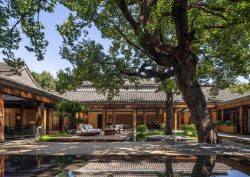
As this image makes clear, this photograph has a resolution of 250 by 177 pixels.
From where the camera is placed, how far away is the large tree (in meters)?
13.8

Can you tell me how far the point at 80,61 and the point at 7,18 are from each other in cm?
588

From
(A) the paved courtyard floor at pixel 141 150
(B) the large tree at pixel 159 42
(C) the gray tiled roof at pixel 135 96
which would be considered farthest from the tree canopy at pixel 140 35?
(C) the gray tiled roof at pixel 135 96

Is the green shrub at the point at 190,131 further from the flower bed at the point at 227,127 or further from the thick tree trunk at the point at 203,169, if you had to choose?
the thick tree trunk at the point at 203,169

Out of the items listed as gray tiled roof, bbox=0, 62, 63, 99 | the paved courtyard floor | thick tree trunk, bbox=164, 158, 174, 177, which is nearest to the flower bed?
the paved courtyard floor

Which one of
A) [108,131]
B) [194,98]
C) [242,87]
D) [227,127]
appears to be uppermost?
[242,87]

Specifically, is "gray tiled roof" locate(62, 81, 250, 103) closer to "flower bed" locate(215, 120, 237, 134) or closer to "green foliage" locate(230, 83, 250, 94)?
"flower bed" locate(215, 120, 237, 134)

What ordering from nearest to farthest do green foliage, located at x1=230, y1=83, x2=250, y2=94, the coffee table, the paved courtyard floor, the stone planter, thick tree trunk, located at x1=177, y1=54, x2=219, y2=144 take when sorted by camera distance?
the paved courtyard floor < thick tree trunk, located at x1=177, y1=54, x2=219, y2=144 < green foliage, located at x1=230, y1=83, x2=250, y2=94 < the coffee table < the stone planter

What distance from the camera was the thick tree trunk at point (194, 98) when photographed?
1515cm

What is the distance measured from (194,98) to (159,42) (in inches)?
118

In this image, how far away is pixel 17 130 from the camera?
86.7 ft

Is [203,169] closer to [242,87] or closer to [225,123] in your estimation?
[242,87]

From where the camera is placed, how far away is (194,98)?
15219 millimetres

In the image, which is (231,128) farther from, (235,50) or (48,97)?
(48,97)

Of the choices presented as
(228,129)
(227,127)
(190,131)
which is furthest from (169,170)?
(227,127)
